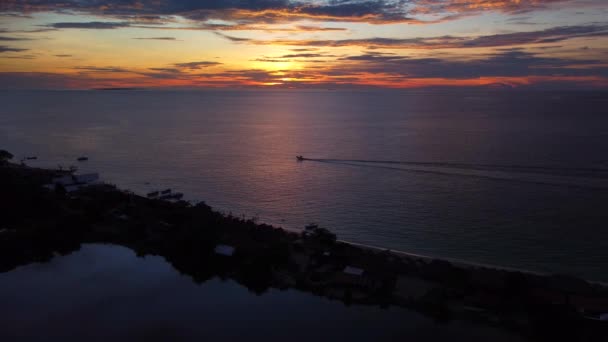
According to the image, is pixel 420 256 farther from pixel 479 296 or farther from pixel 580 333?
pixel 580 333

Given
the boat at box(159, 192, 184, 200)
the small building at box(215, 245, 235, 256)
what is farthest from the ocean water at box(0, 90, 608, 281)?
the small building at box(215, 245, 235, 256)

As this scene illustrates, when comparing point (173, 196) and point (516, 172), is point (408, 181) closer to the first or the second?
point (516, 172)

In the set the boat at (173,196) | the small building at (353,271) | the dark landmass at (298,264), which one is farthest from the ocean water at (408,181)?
the small building at (353,271)

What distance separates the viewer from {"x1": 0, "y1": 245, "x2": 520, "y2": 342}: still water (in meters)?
9.34

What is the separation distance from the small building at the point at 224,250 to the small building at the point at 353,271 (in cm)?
323

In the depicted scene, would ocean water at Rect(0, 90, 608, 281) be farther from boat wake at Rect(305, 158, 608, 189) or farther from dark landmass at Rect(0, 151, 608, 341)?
dark landmass at Rect(0, 151, 608, 341)

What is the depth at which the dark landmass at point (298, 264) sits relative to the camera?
971 centimetres

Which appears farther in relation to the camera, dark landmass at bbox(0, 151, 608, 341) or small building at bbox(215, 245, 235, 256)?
small building at bbox(215, 245, 235, 256)

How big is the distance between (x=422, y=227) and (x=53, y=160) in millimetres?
26121

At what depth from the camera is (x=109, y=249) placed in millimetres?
13227

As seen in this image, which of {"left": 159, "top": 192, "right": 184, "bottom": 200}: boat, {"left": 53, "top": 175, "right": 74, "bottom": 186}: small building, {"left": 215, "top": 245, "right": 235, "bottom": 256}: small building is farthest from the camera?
{"left": 159, "top": 192, "right": 184, "bottom": 200}: boat

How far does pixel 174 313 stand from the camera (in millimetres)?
10195

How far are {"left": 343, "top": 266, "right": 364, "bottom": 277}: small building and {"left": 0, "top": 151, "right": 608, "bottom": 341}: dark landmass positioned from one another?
0.12 ft

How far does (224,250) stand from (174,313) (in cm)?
261
